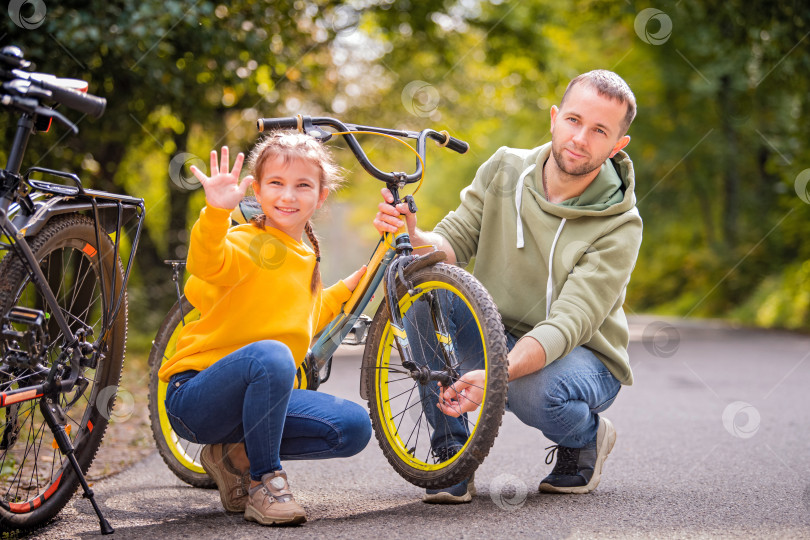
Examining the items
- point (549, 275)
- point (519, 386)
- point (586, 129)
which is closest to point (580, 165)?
point (586, 129)

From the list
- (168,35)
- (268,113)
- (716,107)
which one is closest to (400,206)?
(168,35)

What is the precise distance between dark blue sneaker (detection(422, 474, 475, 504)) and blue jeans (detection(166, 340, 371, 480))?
1.03 feet

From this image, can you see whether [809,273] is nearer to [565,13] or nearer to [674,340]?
[674,340]

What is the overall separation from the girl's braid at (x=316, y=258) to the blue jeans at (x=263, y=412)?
341 millimetres

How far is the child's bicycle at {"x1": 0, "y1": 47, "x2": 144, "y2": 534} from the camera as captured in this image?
2.55 meters

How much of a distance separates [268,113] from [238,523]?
10.1 m

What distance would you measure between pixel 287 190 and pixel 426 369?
2.57ft

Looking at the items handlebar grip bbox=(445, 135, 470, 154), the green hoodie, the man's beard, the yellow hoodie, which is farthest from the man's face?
the yellow hoodie

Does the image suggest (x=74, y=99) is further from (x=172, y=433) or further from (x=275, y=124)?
(x=172, y=433)

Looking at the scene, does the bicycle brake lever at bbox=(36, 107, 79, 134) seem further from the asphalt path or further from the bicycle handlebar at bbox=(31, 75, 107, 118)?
the asphalt path

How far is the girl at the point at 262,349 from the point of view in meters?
2.94

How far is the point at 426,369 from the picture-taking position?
3.22 m

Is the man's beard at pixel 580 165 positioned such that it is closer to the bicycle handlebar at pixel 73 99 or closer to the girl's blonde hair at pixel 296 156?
the girl's blonde hair at pixel 296 156

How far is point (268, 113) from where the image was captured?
41.1ft
